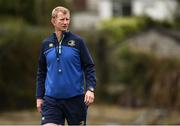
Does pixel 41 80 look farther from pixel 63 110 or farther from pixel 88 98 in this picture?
pixel 88 98

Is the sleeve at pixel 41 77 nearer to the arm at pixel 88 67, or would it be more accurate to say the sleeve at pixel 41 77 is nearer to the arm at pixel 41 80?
the arm at pixel 41 80

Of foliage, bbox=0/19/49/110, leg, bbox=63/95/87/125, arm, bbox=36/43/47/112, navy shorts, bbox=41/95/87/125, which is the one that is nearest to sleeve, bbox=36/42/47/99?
arm, bbox=36/43/47/112

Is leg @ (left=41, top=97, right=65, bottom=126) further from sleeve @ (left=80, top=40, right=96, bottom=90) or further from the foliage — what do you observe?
the foliage

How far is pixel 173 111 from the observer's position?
2139 cm

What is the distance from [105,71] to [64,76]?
52.0 ft

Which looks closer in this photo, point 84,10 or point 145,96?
point 145,96

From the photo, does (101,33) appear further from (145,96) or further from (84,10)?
(84,10)

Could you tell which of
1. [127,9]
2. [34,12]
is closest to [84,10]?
[127,9]

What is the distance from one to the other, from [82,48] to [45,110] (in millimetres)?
806

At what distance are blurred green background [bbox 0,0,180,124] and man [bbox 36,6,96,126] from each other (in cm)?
1081

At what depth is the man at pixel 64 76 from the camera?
823 cm

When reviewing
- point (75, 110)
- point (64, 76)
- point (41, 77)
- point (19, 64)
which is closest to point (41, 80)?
point (41, 77)

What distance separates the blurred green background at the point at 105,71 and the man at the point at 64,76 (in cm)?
1081

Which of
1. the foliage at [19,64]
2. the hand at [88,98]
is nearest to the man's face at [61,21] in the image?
the hand at [88,98]
